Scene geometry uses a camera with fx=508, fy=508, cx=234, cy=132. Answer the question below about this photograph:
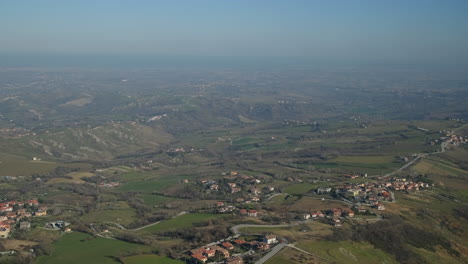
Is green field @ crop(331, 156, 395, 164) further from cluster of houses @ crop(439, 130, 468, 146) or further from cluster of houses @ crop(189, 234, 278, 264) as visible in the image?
cluster of houses @ crop(189, 234, 278, 264)

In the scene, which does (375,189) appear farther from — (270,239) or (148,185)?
(148,185)

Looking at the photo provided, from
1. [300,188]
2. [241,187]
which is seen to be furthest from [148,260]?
[300,188]

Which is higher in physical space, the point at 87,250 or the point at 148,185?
the point at 87,250

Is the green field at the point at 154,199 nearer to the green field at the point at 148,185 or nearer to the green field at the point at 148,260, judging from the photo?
the green field at the point at 148,185

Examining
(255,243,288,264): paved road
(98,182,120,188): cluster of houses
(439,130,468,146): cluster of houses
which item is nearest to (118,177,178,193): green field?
(98,182,120,188): cluster of houses

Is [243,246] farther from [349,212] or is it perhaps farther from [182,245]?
[349,212]
